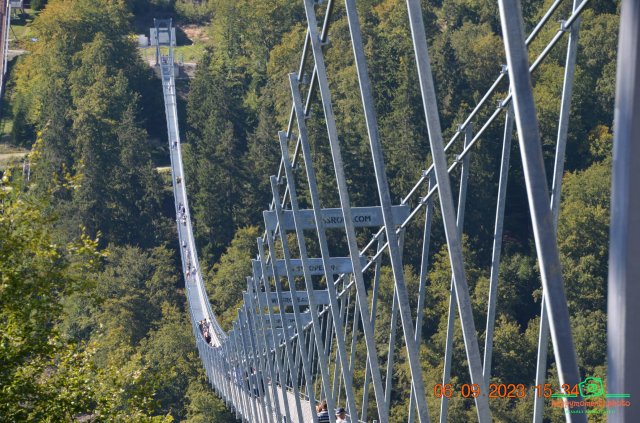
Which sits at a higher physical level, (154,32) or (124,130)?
(154,32)

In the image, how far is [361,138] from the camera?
76.1 metres

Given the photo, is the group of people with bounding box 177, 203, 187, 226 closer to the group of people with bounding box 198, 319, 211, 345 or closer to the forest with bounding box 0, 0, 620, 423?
the forest with bounding box 0, 0, 620, 423

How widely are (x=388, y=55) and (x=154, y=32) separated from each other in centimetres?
4019

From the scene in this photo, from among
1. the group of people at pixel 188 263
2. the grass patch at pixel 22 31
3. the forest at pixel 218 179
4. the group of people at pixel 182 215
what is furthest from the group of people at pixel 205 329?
the grass patch at pixel 22 31

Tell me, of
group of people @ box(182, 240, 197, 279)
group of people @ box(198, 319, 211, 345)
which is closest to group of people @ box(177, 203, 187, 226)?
group of people @ box(182, 240, 197, 279)

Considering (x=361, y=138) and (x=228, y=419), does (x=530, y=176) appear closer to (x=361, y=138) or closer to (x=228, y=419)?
(x=228, y=419)

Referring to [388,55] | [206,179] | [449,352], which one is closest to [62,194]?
[206,179]

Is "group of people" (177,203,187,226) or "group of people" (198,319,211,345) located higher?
"group of people" (177,203,187,226)

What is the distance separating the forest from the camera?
17.4m

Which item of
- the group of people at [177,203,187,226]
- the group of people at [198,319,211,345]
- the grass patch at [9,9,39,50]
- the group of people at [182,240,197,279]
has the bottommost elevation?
the group of people at [198,319,211,345]

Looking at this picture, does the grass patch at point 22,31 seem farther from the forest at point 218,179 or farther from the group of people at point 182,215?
the group of people at point 182,215

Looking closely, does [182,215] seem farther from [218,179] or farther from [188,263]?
[188,263]

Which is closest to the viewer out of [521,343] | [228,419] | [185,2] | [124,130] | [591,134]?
[521,343]

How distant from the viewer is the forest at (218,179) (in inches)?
683
